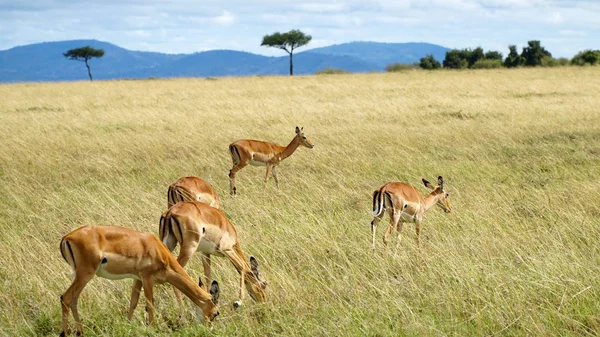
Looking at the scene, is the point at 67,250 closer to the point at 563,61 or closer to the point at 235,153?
the point at 235,153

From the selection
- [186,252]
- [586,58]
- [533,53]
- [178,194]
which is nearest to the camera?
[186,252]

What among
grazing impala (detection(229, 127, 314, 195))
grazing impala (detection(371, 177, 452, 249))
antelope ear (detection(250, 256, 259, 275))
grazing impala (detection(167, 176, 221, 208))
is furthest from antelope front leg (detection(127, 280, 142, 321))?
grazing impala (detection(229, 127, 314, 195))

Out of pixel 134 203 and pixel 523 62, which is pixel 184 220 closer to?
pixel 134 203

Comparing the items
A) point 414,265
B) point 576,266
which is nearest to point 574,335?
point 576,266

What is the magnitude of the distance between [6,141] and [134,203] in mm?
5573

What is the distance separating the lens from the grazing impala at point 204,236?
13.5 ft

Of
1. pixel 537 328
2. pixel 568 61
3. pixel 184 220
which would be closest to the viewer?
pixel 537 328

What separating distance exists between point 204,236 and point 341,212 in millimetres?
2775

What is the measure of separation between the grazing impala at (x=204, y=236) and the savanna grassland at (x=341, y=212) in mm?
166

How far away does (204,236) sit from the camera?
429 cm

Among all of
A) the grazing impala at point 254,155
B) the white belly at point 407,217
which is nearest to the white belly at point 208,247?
the white belly at point 407,217

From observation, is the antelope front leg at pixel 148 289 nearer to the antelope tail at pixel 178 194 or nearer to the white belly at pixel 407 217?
the antelope tail at pixel 178 194

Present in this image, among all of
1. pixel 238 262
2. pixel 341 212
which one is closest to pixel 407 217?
pixel 341 212

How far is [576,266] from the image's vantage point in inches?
182
